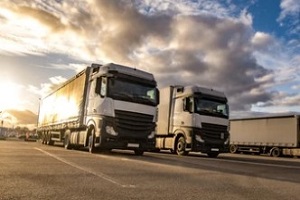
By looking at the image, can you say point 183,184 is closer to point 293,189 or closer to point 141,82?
point 293,189

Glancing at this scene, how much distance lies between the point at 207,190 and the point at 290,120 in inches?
1045

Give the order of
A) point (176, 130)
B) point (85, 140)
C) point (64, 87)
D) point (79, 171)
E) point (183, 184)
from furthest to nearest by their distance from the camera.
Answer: point (64, 87) → point (176, 130) → point (85, 140) → point (79, 171) → point (183, 184)

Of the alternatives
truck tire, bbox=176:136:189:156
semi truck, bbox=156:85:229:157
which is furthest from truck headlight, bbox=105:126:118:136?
truck tire, bbox=176:136:189:156

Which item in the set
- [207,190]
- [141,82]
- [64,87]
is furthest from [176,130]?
[207,190]

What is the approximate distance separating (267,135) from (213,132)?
50.1 feet

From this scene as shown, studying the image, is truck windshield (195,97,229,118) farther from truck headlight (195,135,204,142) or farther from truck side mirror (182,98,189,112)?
truck headlight (195,135,204,142)

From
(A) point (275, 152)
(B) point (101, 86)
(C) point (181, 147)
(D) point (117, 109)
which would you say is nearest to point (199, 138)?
(C) point (181, 147)

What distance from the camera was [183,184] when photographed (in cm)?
775

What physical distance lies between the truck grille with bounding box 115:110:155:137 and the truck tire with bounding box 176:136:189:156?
4.24 meters

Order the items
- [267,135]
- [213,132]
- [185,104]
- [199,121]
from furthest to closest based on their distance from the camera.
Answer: [267,135] < [185,104] < [213,132] < [199,121]

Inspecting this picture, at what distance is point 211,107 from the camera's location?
67.8ft

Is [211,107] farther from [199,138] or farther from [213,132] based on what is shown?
[199,138]

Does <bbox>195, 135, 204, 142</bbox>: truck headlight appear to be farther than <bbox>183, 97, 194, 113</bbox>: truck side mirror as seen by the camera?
No

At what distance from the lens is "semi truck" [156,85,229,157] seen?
66.4ft
